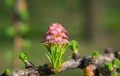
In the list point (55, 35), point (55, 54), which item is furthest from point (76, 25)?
point (55, 35)

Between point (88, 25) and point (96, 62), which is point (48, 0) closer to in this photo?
point (88, 25)

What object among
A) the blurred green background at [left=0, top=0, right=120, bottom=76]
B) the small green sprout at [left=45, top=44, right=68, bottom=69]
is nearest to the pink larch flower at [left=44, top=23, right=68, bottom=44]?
the small green sprout at [left=45, top=44, right=68, bottom=69]

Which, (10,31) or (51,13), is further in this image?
(51,13)

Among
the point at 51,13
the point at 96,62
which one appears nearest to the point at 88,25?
the point at 51,13

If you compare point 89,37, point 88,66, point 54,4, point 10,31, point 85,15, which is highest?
point 54,4

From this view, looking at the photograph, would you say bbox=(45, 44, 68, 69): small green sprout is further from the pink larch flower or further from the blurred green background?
the blurred green background
